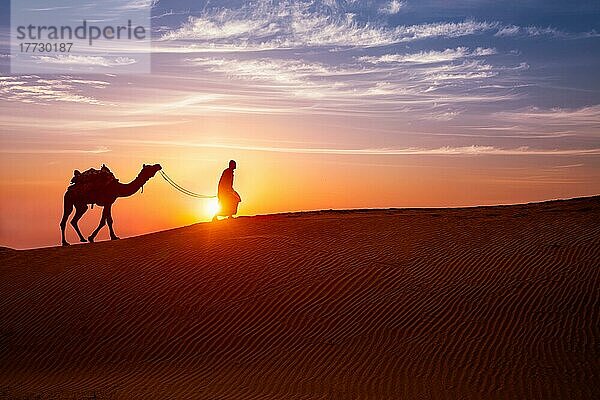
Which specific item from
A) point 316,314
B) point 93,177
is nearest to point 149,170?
point 93,177

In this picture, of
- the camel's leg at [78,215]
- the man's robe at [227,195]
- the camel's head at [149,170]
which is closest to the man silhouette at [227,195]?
the man's robe at [227,195]

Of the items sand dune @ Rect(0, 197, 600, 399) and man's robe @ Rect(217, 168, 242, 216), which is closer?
sand dune @ Rect(0, 197, 600, 399)

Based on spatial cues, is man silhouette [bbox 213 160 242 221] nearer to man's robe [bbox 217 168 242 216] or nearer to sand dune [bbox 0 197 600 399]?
man's robe [bbox 217 168 242 216]

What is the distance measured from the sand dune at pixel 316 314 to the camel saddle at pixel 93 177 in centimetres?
257

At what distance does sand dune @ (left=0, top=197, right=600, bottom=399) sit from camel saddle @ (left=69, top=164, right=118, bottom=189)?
257 cm

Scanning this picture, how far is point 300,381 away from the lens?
15.5m

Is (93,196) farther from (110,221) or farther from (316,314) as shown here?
(316,314)

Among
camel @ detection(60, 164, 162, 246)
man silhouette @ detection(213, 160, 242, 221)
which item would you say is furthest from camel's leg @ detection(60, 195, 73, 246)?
man silhouette @ detection(213, 160, 242, 221)

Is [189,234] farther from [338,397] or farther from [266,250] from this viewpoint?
[338,397]

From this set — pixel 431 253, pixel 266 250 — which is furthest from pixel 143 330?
pixel 431 253

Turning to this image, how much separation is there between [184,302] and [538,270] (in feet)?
30.3

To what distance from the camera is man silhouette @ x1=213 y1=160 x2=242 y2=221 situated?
89.9 feet

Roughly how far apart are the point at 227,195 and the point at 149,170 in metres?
3.26

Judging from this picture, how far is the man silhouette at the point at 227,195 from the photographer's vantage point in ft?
89.9
